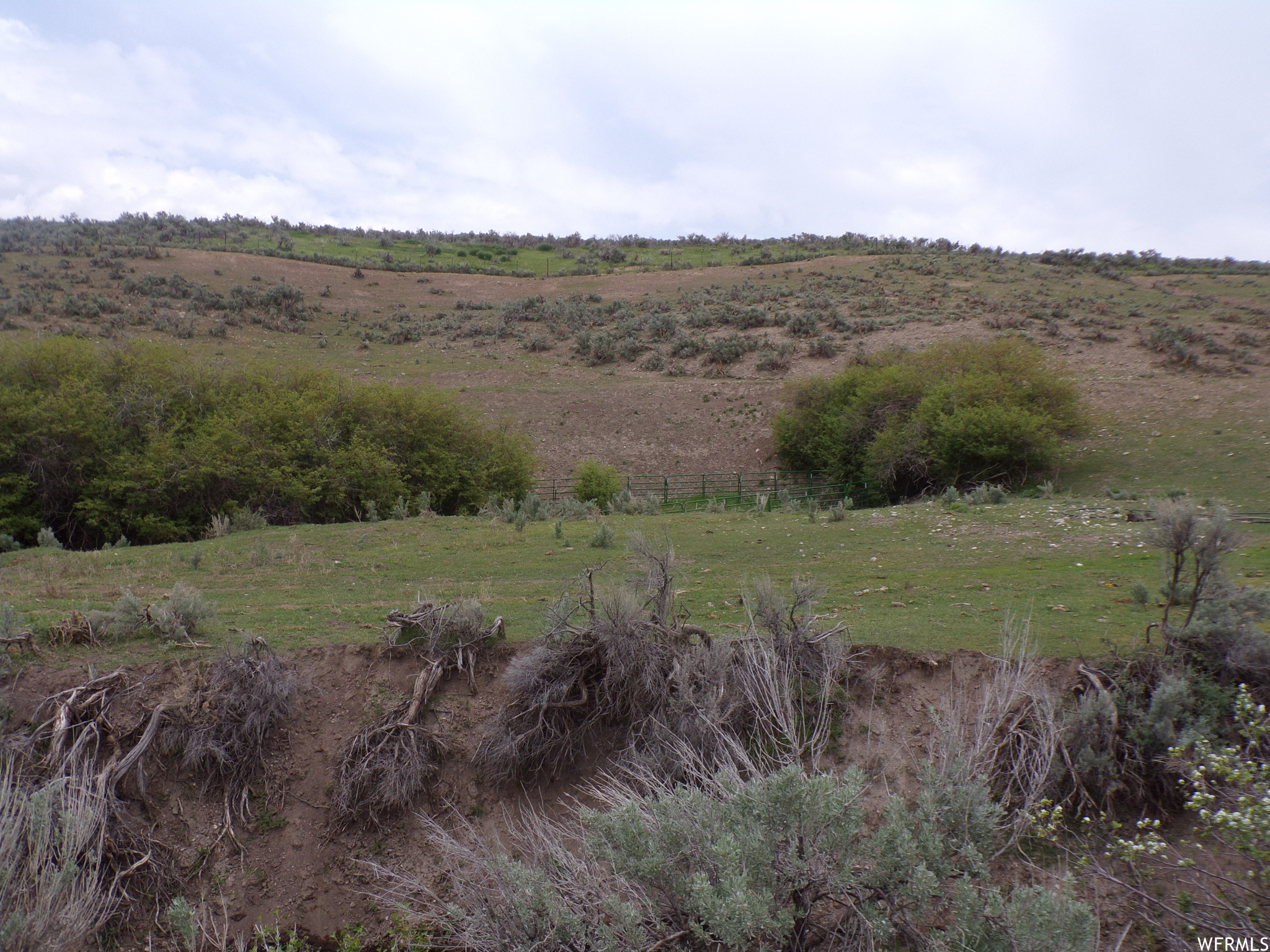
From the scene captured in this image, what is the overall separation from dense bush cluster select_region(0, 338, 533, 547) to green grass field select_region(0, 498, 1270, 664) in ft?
14.8

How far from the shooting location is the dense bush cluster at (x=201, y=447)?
21.2 m

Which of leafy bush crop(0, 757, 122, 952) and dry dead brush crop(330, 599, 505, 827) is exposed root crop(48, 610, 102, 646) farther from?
dry dead brush crop(330, 599, 505, 827)

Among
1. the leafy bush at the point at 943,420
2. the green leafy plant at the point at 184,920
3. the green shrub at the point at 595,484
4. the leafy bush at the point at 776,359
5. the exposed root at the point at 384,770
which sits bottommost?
the green leafy plant at the point at 184,920

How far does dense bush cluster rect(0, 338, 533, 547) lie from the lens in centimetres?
2120

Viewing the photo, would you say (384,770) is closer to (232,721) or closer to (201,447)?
(232,721)

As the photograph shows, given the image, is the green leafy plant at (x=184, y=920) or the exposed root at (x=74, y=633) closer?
the green leafy plant at (x=184, y=920)

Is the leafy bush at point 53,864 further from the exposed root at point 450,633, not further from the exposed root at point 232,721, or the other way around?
the exposed root at point 450,633

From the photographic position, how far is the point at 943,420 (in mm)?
25172

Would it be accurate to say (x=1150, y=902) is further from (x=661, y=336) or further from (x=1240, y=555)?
(x=661, y=336)

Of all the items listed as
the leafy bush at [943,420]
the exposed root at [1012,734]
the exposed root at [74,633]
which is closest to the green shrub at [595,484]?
the leafy bush at [943,420]

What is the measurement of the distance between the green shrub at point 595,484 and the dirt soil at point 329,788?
61.1 feet

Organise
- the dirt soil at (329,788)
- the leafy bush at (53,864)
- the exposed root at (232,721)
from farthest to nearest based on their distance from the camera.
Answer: the exposed root at (232,721)
the dirt soil at (329,788)
the leafy bush at (53,864)

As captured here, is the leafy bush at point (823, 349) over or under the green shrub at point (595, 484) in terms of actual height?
over

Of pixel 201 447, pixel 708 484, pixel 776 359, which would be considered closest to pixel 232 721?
pixel 201 447
